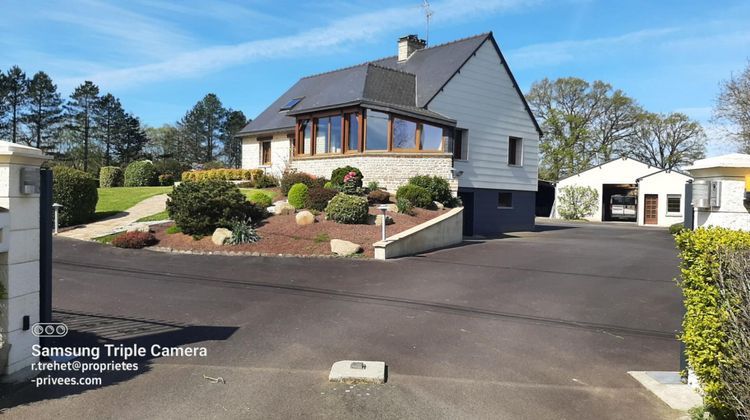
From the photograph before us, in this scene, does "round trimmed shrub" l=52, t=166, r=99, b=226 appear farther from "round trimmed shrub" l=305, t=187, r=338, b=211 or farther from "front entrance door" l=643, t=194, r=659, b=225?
"front entrance door" l=643, t=194, r=659, b=225

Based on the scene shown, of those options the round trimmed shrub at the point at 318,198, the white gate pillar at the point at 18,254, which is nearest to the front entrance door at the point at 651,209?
the round trimmed shrub at the point at 318,198

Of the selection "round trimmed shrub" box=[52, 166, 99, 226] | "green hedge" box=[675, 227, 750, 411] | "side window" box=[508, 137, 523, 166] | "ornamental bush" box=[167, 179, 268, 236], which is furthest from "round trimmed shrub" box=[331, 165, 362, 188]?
"green hedge" box=[675, 227, 750, 411]

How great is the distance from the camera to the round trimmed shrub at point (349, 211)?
15.7 m

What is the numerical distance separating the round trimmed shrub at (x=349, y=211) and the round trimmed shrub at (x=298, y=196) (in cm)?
190

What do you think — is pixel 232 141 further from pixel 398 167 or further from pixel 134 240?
pixel 134 240

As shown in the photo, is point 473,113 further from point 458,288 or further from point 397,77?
point 458,288

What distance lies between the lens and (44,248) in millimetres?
5410

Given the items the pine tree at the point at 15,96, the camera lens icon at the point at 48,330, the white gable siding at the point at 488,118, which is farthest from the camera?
the pine tree at the point at 15,96

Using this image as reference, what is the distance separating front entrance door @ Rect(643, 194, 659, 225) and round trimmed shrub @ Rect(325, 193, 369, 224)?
2986 centimetres

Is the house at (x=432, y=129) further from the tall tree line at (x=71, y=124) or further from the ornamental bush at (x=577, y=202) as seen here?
the tall tree line at (x=71, y=124)

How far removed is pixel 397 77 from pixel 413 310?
59.0 ft

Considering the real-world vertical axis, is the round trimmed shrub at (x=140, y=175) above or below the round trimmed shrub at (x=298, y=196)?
above

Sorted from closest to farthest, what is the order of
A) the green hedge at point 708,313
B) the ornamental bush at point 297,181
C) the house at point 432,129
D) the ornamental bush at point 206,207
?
the green hedge at point 708,313 < the ornamental bush at point 206,207 < the ornamental bush at point 297,181 < the house at point 432,129

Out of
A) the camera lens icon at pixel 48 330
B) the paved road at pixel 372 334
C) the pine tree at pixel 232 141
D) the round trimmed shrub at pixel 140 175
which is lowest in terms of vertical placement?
the paved road at pixel 372 334
